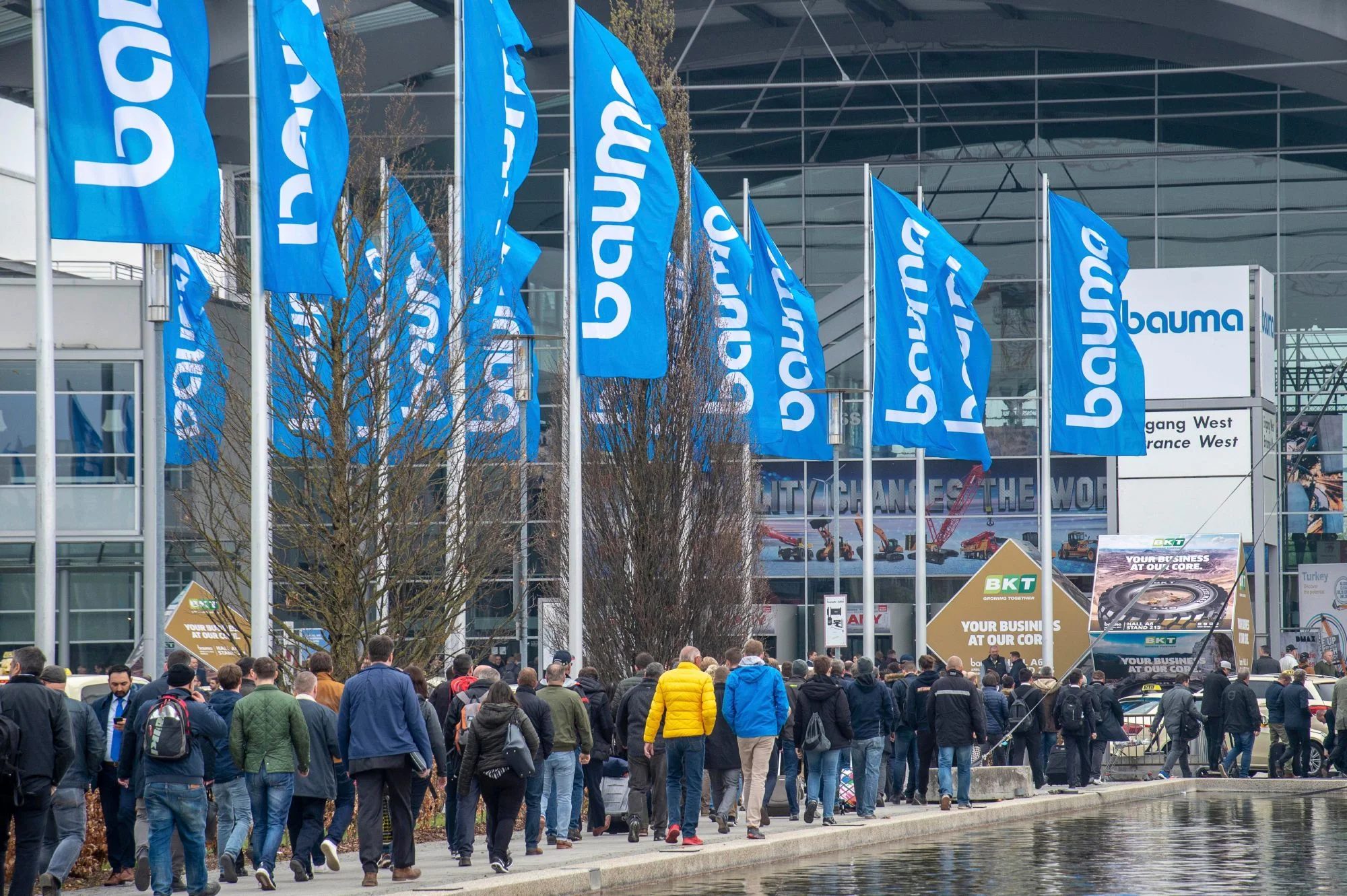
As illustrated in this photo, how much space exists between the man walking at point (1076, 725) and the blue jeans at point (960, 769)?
3.00 m

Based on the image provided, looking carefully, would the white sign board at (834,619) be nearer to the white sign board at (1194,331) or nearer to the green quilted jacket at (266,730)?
the green quilted jacket at (266,730)

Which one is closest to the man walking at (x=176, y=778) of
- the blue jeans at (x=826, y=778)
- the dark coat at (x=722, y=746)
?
the dark coat at (x=722, y=746)

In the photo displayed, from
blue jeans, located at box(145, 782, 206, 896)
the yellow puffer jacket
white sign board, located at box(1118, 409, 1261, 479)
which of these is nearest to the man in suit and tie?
blue jeans, located at box(145, 782, 206, 896)

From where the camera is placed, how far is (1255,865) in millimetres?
14930

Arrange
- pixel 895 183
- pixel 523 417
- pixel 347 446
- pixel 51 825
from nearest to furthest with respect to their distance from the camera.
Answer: pixel 51 825 < pixel 347 446 < pixel 523 417 < pixel 895 183

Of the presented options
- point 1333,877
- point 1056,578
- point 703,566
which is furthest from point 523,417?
point 1333,877

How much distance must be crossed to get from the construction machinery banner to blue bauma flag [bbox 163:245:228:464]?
469 inches

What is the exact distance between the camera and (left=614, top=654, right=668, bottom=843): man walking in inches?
648

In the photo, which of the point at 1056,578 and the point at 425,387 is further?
the point at 1056,578

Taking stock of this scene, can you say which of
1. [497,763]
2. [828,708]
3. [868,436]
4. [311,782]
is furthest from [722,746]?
[868,436]

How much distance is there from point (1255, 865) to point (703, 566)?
435 inches

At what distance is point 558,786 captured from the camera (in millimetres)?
15828

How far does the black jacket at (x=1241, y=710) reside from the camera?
26016mm

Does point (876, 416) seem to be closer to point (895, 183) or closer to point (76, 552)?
point (76, 552)
